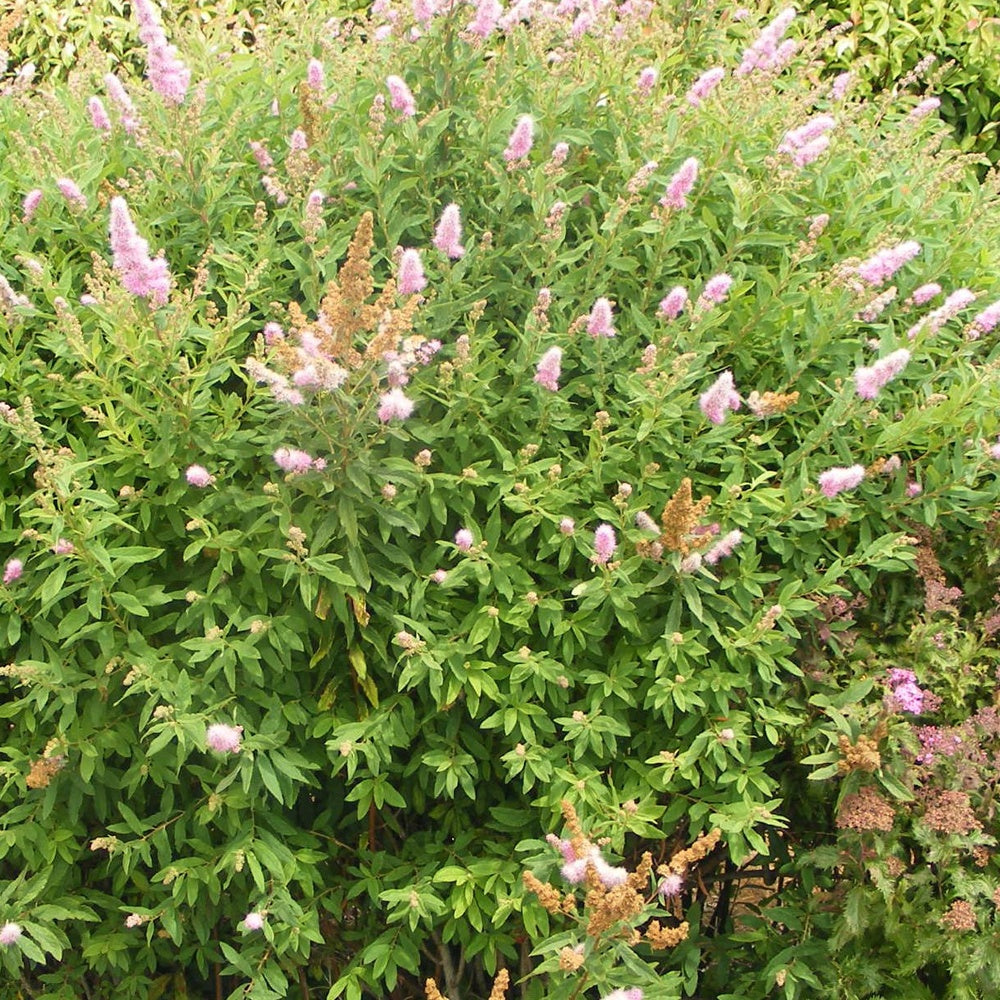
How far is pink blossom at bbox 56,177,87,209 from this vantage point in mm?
3122

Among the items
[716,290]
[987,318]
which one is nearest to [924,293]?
[987,318]

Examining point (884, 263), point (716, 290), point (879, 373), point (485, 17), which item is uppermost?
point (485, 17)

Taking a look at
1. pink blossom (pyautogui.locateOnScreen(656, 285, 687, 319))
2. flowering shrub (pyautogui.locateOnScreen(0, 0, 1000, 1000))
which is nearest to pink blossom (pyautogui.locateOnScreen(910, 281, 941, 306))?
flowering shrub (pyautogui.locateOnScreen(0, 0, 1000, 1000))

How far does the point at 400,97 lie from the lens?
318 cm

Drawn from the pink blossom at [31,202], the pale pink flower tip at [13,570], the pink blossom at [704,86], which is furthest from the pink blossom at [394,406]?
the pink blossom at [704,86]

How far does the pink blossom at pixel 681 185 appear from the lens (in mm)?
3043

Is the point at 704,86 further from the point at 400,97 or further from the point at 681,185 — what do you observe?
the point at 400,97

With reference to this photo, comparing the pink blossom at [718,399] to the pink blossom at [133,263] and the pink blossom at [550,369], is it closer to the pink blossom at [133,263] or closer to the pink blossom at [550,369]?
the pink blossom at [550,369]

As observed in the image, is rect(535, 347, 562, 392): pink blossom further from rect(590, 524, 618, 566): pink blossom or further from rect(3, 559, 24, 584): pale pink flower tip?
rect(3, 559, 24, 584): pale pink flower tip

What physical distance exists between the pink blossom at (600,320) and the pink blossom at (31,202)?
1.52m

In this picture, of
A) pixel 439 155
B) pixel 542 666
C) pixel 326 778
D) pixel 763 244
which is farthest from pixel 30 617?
pixel 763 244

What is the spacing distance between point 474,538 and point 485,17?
1.40m

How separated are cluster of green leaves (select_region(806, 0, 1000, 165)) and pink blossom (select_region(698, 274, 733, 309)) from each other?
15.6ft

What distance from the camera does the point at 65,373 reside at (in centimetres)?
326
